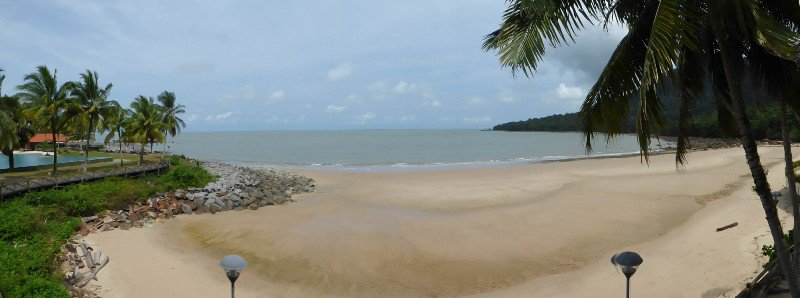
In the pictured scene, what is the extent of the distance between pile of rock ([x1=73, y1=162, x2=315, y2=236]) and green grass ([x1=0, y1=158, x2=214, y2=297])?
747 mm

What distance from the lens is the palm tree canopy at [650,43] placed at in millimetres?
4406

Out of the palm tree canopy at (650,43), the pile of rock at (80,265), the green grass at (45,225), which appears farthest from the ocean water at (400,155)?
the green grass at (45,225)

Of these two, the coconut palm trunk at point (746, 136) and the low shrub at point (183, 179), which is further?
the low shrub at point (183, 179)

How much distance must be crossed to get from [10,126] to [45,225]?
1510 cm

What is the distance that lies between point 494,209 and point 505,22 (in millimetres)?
16316

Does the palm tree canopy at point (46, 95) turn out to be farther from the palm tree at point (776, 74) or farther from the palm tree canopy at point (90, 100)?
the palm tree at point (776, 74)

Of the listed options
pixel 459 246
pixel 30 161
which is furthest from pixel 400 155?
pixel 459 246

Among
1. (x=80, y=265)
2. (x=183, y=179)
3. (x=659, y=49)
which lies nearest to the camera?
(x=659, y=49)

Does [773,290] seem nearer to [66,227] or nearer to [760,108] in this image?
[760,108]

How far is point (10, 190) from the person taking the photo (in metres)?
19.6

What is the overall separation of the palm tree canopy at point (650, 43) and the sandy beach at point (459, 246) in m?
6.65

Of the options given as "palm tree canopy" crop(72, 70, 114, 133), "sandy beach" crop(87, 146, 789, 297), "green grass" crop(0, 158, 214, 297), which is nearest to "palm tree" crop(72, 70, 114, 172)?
"palm tree canopy" crop(72, 70, 114, 133)

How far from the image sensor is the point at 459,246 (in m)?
15.6

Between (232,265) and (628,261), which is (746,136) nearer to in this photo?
(628,261)
